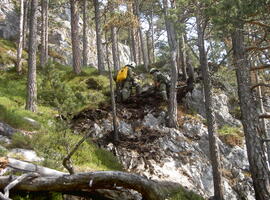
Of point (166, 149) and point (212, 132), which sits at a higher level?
point (212, 132)

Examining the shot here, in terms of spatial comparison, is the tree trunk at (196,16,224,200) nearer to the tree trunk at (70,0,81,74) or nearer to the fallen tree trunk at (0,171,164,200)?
the fallen tree trunk at (0,171,164,200)

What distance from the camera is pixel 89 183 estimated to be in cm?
490

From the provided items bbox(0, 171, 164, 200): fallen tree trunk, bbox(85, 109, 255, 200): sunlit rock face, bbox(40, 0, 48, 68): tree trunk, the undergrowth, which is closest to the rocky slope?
bbox(85, 109, 255, 200): sunlit rock face

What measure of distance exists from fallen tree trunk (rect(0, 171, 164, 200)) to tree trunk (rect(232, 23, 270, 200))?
4048 millimetres

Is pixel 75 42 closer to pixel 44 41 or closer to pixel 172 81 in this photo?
pixel 44 41

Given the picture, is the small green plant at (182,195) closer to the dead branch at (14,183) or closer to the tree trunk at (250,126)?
the tree trunk at (250,126)

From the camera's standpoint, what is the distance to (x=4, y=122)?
899 cm

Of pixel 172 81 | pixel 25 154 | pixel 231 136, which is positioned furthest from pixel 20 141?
pixel 231 136

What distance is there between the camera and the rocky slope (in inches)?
392

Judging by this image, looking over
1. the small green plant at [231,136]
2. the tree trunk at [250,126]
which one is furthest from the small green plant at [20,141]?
the small green plant at [231,136]

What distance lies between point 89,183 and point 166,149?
653cm

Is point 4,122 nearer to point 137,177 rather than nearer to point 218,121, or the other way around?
point 137,177

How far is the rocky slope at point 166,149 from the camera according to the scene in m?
9.96

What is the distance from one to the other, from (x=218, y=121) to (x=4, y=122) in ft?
34.7
